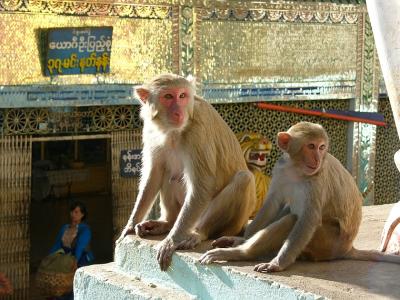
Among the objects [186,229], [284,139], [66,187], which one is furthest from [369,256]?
[66,187]

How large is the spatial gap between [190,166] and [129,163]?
5549 mm

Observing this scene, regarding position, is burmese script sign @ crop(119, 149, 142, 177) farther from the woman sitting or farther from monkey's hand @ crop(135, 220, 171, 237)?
monkey's hand @ crop(135, 220, 171, 237)

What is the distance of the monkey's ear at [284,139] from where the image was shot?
171 inches

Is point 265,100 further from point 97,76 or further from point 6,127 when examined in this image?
point 6,127

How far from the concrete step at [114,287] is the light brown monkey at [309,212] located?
312 mm

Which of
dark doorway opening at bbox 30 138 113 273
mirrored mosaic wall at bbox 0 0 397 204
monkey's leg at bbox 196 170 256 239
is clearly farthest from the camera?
dark doorway opening at bbox 30 138 113 273

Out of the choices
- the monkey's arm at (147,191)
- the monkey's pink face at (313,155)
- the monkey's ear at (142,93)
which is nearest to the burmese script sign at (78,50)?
the monkey's arm at (147,191)

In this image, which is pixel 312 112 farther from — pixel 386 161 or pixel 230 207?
pixel 230 207

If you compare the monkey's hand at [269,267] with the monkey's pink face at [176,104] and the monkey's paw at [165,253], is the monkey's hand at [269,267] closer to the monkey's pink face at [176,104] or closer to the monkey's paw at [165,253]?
the monkey's paw at [165,253]

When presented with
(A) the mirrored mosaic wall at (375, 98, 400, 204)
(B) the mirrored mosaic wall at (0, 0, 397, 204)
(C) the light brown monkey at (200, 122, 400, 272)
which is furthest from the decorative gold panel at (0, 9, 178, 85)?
(C) the light brown monkey at (200, 122, 400, 272)

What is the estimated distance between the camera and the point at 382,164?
42.2ft

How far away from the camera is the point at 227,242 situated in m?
4.66

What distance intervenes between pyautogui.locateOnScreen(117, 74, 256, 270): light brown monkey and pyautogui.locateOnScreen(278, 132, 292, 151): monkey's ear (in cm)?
52

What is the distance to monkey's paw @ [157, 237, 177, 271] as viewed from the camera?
461 cm
